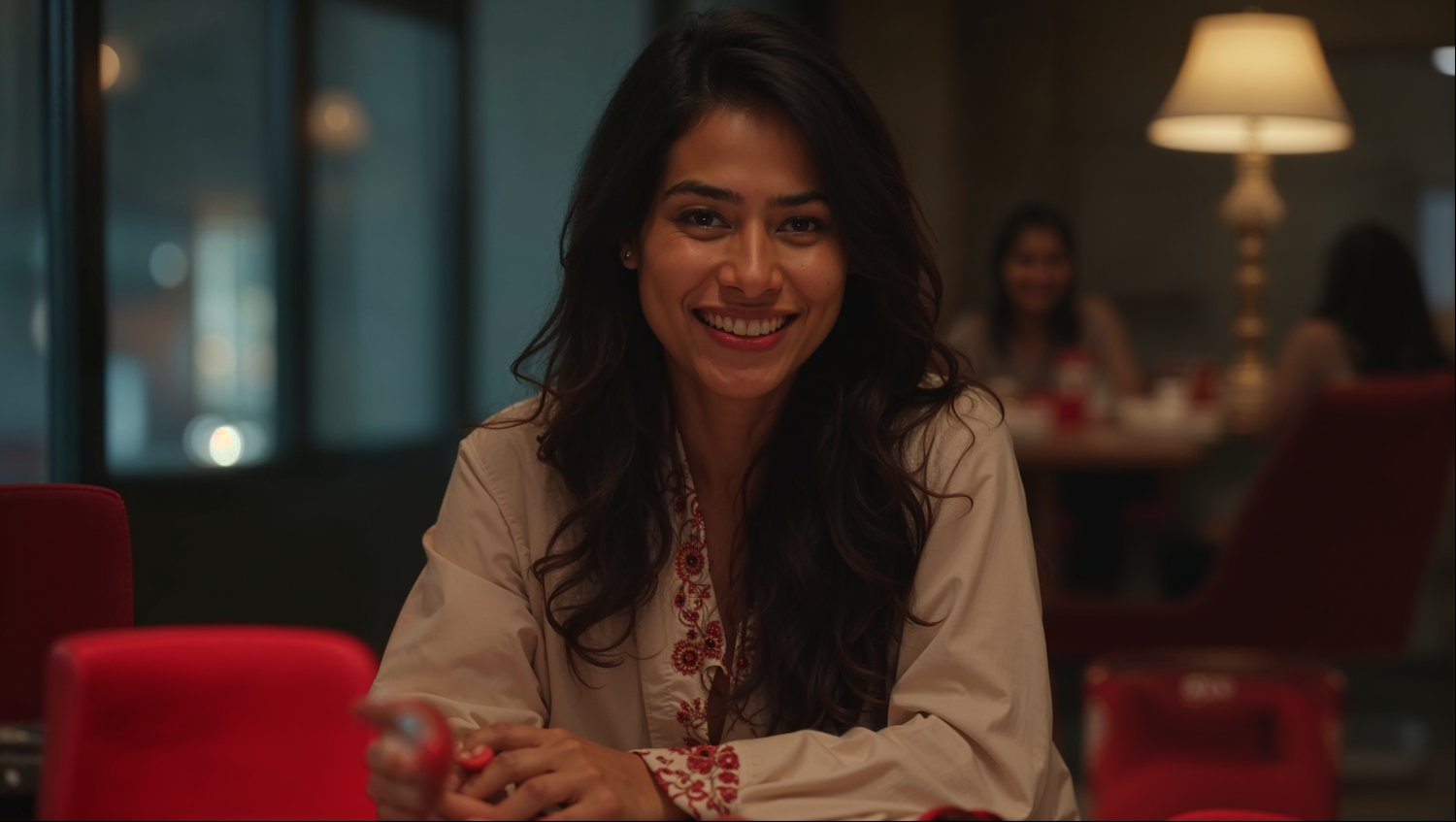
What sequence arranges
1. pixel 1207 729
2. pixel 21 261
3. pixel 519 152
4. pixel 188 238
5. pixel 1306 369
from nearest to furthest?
1. pixel 1207 729
2. pixel 21 261
3. pixel 188 238
4. pixel 1306 369
5. pixel 519 152

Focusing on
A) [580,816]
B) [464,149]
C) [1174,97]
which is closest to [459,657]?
[580,816]

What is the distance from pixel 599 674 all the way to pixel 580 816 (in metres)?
0.37

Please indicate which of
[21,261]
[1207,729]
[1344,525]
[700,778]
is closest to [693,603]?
[700,778]

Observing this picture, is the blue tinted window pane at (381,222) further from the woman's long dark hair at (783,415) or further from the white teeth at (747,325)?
the white teeth at (747,325)

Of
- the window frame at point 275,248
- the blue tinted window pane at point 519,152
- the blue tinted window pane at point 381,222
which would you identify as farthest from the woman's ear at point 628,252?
the blue tinted window pane at point 519,152

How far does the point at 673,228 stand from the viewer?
1.21 meters

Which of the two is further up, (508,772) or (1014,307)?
(1014,307)

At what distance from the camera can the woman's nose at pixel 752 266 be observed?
117cm

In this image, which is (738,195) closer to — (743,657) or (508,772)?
(743,657)

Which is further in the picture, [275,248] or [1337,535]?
[275,248]

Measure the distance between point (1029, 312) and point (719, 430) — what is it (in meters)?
3.07

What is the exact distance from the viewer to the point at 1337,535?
255cm

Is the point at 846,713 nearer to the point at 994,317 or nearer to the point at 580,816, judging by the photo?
the point at 580,816

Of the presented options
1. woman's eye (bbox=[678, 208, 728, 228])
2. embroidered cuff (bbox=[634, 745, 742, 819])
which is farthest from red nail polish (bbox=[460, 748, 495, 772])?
woman's eye (bbox=[678, 208, 728, 228])
